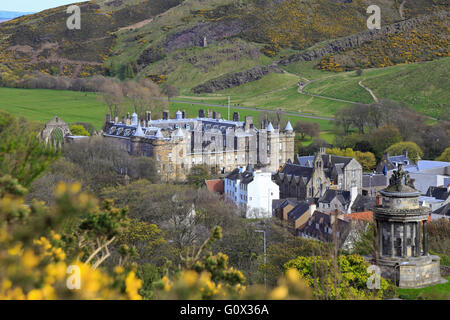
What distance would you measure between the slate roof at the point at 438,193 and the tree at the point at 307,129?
42.4 m

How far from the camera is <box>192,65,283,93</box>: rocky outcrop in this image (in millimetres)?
172750

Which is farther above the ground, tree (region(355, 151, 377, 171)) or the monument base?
tree (region(355, 151, 377, 171))

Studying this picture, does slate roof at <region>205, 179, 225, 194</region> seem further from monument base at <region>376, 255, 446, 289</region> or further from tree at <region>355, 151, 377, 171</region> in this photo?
monument base at <region>376, 255, 446, 289</region>

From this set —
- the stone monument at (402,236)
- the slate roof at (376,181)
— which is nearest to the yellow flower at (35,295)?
the stone monument at (402,236)

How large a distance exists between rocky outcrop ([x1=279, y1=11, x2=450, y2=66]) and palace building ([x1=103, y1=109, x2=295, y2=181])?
9742 centimetres

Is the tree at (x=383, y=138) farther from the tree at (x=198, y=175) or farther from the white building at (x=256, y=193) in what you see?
the white building at (x=256, y=193)

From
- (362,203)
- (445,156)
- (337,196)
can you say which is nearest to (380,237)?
(362,203)

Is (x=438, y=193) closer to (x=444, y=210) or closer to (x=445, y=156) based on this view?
(x=444, y=210)

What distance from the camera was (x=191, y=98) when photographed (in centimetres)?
15700

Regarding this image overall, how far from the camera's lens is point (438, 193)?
62.0 m

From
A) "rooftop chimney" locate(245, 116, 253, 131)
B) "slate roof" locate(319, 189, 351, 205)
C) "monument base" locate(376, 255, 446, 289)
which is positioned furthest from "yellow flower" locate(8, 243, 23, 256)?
"rooftop chimney" locate(245, 116, 253, 131)

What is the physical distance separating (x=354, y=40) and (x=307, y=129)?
89.2 meters

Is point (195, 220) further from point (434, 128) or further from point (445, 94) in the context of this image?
point (445, 94)
